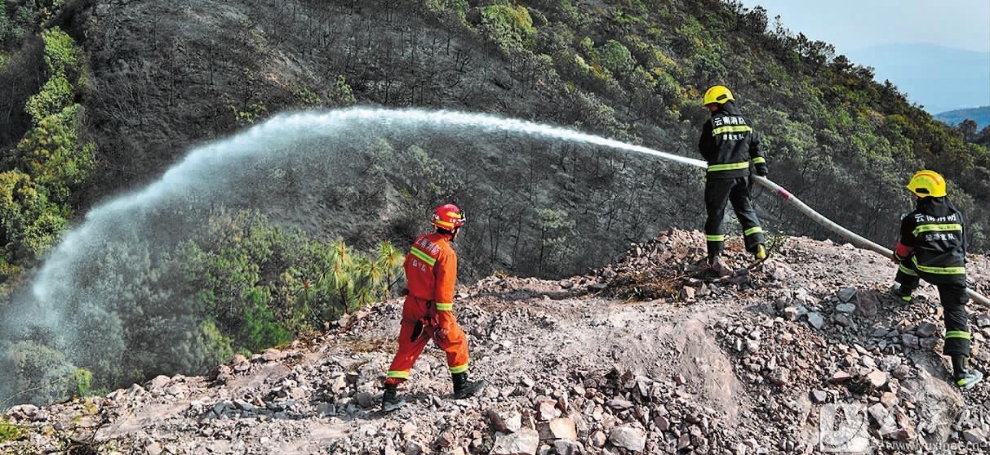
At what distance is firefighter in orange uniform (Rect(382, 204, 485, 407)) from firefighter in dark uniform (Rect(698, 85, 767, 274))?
306 centimetres

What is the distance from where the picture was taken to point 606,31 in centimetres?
2817

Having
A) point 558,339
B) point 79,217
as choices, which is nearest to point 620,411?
point 558,339

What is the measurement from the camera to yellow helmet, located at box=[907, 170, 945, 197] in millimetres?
5422

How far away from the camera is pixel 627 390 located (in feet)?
17.1

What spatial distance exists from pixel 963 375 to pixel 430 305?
4446mm

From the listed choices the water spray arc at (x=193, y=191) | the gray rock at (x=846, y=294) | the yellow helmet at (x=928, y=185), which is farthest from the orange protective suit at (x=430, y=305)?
the water spray arc at (x=193, y=191)

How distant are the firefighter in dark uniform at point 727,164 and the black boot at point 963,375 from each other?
6.72 feet

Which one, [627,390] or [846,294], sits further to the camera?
[846,294]

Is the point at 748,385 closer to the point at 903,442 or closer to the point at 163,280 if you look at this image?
the point at 903,442

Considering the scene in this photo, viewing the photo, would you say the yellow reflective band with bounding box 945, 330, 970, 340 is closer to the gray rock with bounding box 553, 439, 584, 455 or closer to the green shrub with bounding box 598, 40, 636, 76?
the gray rock with bounding box 553, 439, 584, 455

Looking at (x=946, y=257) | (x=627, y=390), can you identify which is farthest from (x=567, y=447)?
(x=946, y=257)

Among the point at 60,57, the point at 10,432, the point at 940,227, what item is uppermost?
the point at 940,227

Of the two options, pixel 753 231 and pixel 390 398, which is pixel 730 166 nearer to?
pixel 753 231

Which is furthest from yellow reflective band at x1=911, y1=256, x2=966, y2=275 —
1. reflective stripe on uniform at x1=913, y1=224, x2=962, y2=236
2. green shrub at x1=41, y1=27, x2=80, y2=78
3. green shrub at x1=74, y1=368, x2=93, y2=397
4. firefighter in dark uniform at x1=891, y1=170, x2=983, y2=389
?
green shrub at x1=41, y1=27, x2=80, y2=78
